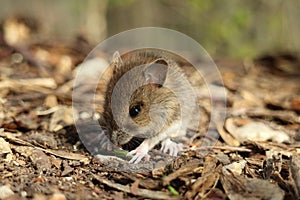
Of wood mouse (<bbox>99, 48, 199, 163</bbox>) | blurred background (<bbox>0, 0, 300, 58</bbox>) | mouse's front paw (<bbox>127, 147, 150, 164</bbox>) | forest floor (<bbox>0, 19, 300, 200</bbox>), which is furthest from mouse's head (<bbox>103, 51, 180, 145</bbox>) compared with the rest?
blurred background (<bbox>0, 0, 300, 58</bbox>)

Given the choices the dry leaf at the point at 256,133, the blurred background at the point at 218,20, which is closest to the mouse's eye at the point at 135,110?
the dry leaf at the point at 256,133

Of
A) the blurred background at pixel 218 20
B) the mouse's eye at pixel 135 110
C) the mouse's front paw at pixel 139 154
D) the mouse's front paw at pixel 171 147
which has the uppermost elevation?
the blurred background at pixel 218 20

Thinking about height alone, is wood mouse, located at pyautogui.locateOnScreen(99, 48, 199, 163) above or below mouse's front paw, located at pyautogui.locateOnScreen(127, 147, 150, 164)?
above

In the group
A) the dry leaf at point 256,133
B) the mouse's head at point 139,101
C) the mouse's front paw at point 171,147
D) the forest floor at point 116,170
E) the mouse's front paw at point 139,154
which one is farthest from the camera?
the dry leaf at point 256,133

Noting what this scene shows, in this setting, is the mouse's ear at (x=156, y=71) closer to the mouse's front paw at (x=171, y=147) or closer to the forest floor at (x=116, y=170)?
the mouse's front paw at (x=171, y=147)

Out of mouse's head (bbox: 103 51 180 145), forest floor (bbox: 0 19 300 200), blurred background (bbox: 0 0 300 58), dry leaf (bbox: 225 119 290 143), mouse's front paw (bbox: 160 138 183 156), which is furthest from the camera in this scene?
blurred background (bbox: 0 0 300 58)

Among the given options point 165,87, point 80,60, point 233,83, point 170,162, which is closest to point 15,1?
point 80,60

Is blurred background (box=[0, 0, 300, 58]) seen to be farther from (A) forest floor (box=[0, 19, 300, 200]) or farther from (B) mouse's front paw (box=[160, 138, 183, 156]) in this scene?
(B) mouse's front paw (box=[160, 138, 183, 156])

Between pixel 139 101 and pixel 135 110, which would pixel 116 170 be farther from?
pixel 139 101
